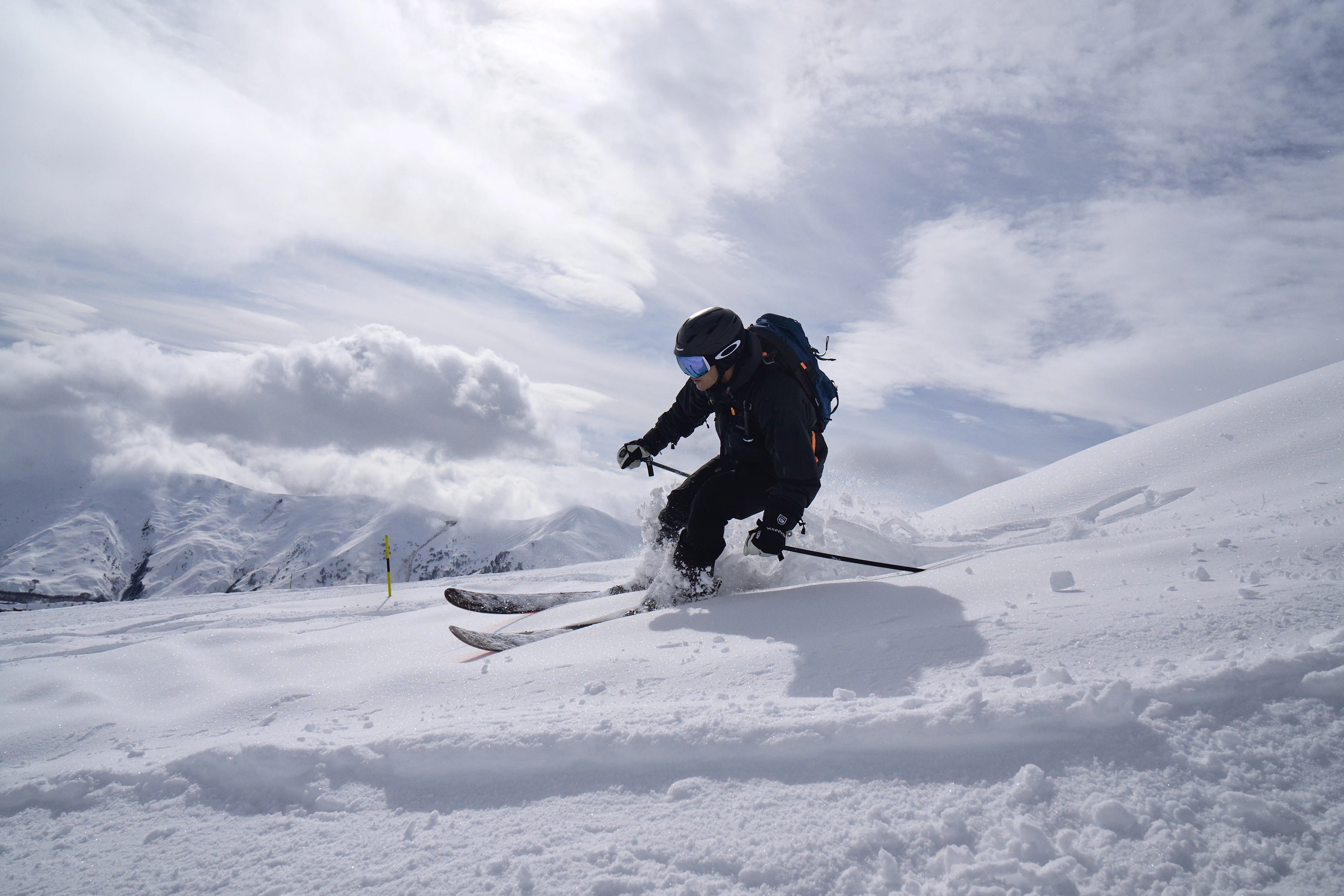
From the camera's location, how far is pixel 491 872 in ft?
5.18

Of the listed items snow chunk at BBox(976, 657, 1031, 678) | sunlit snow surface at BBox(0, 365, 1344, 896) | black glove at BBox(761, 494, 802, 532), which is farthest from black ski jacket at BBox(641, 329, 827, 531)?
snow chunk at BBox(976, 657, 1031, 678)

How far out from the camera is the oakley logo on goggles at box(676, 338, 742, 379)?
4.38 meters

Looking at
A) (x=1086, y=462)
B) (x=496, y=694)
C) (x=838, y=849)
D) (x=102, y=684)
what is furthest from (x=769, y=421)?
(x=1086, y=462)

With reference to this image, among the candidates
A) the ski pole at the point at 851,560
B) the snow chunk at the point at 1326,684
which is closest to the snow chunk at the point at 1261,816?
the snow chunk at the point at 1326,684

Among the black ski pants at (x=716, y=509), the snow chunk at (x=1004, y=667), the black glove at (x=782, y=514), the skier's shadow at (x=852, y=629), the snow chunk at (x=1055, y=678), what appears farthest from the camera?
the black ski pants at (x=716, y=509)

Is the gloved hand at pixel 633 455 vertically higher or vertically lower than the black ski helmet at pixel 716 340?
lower

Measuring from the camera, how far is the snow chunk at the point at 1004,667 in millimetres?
2176

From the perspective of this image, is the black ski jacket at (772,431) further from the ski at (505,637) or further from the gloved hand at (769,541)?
the ski at (505,637)

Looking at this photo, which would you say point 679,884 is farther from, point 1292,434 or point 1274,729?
point 1292,434

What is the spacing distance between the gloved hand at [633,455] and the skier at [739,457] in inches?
28.3

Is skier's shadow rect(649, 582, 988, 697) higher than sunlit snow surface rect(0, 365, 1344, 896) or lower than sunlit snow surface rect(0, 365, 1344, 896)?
higher

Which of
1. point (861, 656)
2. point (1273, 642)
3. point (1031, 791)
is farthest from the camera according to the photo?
point (861, 656)

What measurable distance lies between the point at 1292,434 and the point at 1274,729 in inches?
199

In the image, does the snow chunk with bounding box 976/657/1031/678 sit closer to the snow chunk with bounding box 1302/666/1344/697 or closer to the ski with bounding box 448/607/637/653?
the snow chunk with bounding box 1302/666/1344/697
